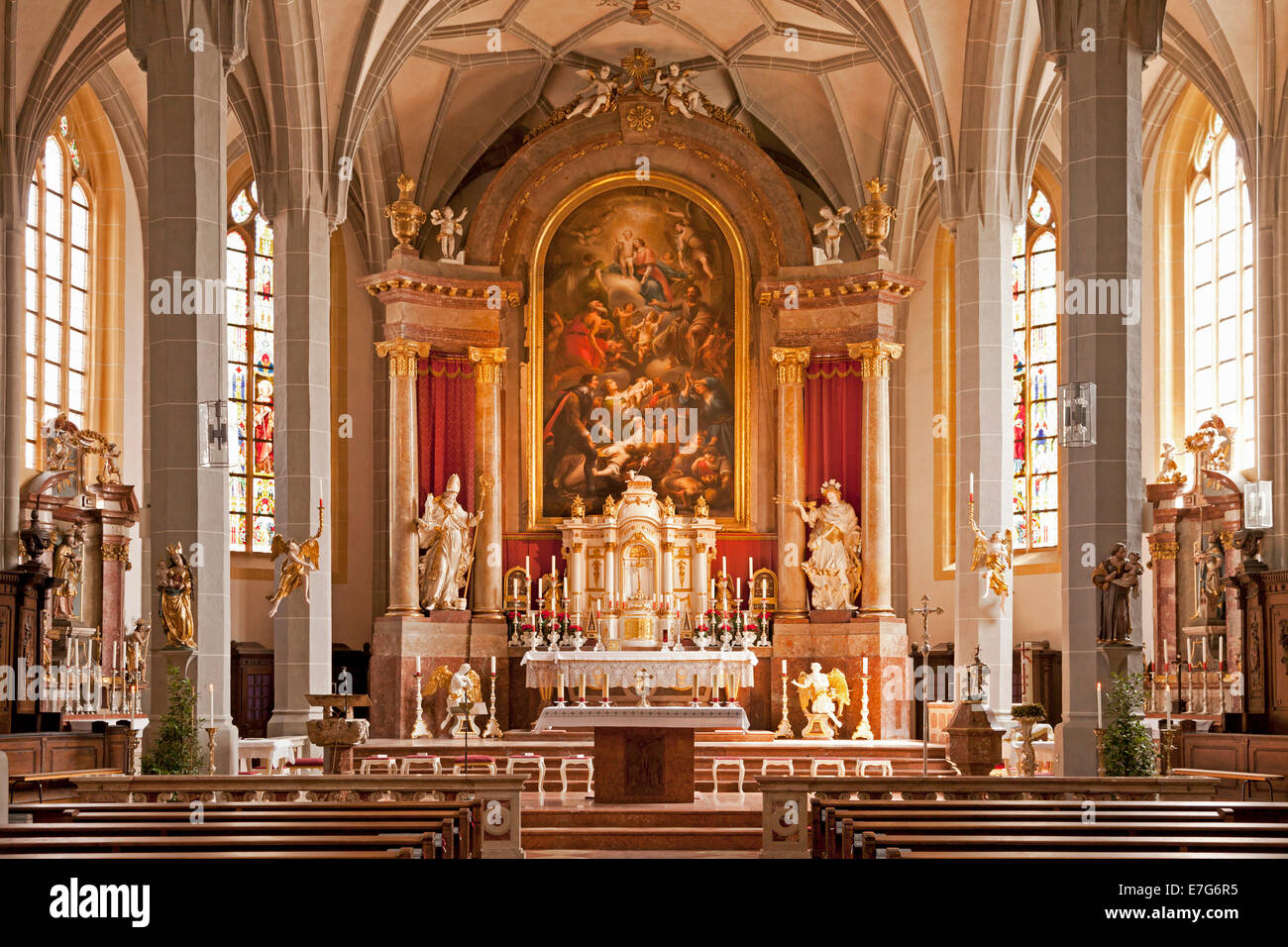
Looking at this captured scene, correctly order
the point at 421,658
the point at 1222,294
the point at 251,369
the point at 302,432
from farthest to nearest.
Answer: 1. the point at 251,369
2. the point at 421,658
3. the point at 1222,294
4. the point at 302,432

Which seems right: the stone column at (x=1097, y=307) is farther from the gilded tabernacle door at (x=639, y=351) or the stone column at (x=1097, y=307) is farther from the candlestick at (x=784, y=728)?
the gilded tabernacle door at (x=639, y=351)

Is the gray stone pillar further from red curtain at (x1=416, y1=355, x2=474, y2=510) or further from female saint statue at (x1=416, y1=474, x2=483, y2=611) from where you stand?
red curtain at (x1=416, y1=355, x2=474, y2=510)

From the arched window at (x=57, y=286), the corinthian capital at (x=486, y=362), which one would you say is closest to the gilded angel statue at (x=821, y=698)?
the corinthian capital at (x=486, y=362)

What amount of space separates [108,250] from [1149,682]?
17.1 m

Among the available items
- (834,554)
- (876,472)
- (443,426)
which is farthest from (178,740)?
(876,472)

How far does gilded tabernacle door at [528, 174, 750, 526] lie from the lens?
91.7ft

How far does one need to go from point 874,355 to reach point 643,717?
39.5 feet

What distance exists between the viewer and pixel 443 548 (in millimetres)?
26531

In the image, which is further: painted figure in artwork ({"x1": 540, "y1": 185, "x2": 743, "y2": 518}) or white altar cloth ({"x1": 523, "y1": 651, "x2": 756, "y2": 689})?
painted figure in artwork ({"x1": 540, "y1": 185, "x2": 743, "y2": 518})

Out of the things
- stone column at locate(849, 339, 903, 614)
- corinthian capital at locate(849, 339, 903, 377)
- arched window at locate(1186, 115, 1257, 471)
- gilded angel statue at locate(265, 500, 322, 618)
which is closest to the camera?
gilded angel statue at locate(265, 500, 322, 618)

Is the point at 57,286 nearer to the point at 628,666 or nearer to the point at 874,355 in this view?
the point at 628,666

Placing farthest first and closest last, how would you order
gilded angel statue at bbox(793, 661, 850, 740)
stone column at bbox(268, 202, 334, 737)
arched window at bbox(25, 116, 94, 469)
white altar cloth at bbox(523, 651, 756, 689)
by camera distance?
white altar cloth at bbox(523, 651, 756, 689)
gilded angel statue at bbox(793, 661, 850, 740)
arched window at bbox(25, 116, 94, 469)
stone column at bbox(268, 202, 334, 737)

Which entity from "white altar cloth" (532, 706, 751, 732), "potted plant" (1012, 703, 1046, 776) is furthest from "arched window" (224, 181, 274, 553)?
"potted plant" (1012, 703, 1046, 776)

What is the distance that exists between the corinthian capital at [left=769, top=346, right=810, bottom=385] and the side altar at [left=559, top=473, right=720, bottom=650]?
2.65m
